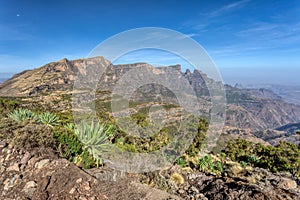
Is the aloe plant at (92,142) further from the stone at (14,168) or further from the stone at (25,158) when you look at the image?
the stone at (14,168)

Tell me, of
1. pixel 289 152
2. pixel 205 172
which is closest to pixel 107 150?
pixel 205 172

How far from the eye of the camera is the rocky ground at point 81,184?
3.98 meters

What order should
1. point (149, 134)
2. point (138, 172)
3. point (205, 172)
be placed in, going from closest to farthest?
point (138, 172)
point (205, 172)
point (149, 134)

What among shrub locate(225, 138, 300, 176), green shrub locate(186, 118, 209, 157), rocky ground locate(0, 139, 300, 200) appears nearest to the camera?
rocky ground locate(0, 139, 300, 200)

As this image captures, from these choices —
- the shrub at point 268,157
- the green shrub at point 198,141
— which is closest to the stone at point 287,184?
the shrub at point 268,157

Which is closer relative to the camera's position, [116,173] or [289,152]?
[116,173]

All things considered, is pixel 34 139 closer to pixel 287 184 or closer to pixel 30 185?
pixel 30 185

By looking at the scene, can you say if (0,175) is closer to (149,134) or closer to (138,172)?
(138,172)

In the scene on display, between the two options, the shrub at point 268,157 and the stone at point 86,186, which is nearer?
the stone at point 86,186

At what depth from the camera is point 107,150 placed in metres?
5.86

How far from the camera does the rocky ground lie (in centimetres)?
398

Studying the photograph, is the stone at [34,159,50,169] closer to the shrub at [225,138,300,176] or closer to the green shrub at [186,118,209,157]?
the green shrub at [186,118,209,157]

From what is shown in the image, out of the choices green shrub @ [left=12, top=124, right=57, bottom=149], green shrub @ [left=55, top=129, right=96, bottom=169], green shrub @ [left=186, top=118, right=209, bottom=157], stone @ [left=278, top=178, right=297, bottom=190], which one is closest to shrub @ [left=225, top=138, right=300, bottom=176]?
green shrub @ [left=186, top=118, right=209, bottom=157]

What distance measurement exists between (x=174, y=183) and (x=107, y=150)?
204cm
